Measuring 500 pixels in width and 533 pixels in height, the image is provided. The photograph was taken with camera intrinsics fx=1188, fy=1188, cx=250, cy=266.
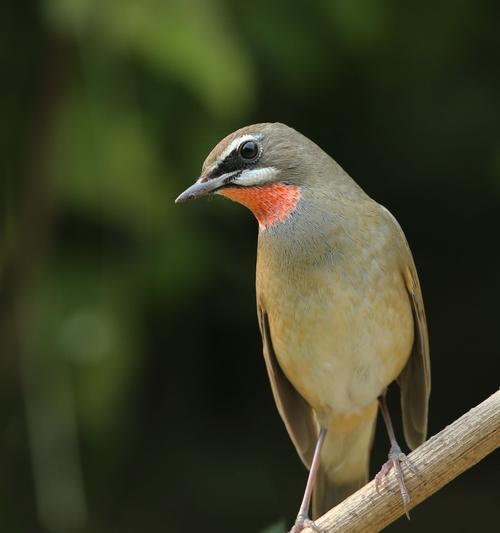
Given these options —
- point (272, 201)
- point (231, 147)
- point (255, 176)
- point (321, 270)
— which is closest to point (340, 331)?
point (321, 270)

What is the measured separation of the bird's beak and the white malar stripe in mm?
75

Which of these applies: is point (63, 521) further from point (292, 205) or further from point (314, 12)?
point (314, 12)

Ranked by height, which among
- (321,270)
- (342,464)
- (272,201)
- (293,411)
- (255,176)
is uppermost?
(255,176)

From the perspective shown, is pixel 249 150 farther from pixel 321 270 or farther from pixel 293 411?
pixel 293 411

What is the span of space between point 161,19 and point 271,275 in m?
1.50

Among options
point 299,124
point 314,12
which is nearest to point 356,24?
point 314,12

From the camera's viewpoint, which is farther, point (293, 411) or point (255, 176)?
point (293, 411)

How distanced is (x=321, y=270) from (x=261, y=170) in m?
0.43

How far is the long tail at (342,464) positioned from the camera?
4941 millimetres

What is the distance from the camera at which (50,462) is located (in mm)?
5809

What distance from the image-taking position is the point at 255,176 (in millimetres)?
4250

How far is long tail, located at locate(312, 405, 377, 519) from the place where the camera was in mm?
4941

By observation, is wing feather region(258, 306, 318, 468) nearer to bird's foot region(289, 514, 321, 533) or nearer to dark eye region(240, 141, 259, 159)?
bird's foot region(289, 514, 321, 533)

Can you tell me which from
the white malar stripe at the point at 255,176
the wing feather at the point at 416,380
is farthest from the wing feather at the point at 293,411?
the white malar stripe at the point at 255,176
